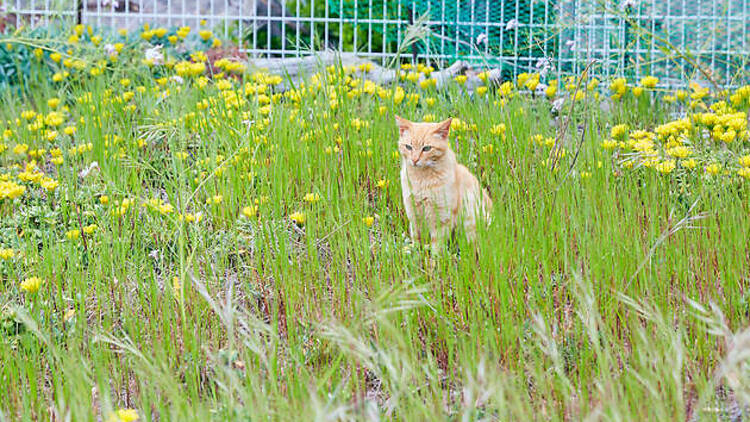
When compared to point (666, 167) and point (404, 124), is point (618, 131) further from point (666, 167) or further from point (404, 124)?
point (404, 124)

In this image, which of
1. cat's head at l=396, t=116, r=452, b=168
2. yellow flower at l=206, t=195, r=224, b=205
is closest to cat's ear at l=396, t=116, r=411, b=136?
cat's head at l=396, t=116, r=452, b=168

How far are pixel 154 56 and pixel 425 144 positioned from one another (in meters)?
2.13

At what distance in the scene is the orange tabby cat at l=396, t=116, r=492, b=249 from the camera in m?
3.26

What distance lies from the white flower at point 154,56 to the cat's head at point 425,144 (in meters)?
1.75

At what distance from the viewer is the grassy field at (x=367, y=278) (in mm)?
2000

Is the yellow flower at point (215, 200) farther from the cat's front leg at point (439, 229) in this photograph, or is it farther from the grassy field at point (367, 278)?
the cat's front leg at point (439, 229)

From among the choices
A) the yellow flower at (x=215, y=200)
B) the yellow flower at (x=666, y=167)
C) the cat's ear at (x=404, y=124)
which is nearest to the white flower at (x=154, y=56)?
the yellow flower at (x=215, y=200)

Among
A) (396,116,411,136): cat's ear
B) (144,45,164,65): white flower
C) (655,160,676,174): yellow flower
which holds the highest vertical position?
(144,45,164,65): white flower

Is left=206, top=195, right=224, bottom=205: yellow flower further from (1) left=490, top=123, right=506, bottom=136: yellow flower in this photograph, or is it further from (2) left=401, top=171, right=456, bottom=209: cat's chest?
(1) left=490, top=123, right=506, bottom=136: yellow flower

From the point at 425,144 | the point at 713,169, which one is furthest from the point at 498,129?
the point at 713,169

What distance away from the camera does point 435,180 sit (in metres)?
3.32

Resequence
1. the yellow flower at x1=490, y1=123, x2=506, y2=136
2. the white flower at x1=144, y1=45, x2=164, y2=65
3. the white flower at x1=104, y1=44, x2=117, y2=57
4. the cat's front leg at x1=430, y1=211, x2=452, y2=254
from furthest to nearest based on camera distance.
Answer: the white flower at x1=104, y1=44, x2=117, y2=57, the white flower at x1=144, y1=45, x2=164, y2=65, the yellow flower at x1=490, y1=123, x2=506, y2=136, the cat's front leg at x1=430, y1=211, x2=452, y2=254

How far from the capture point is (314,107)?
4.05 metres

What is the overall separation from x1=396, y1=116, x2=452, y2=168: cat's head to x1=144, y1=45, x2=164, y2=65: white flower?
175 centimetres
